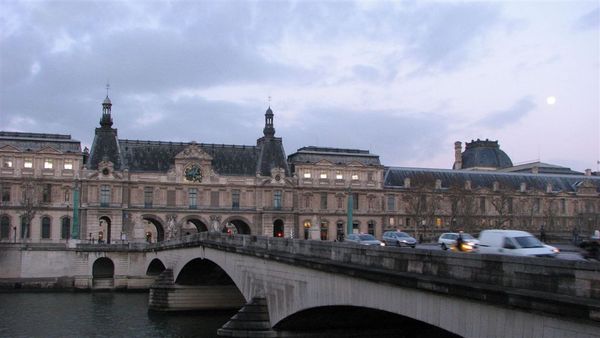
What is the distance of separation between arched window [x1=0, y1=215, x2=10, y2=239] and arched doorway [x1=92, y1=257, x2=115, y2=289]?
15123 mm

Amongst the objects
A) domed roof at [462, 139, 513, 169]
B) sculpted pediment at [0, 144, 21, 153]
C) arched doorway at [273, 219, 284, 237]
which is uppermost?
domed roof at [462, 139, 513, 169]

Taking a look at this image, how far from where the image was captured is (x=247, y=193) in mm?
117938

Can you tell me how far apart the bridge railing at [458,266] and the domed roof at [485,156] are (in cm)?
12139

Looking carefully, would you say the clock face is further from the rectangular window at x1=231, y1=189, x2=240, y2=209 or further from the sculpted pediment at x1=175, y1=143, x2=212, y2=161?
the rectangular window at x1=231, y1=189, x2=240, y2=209

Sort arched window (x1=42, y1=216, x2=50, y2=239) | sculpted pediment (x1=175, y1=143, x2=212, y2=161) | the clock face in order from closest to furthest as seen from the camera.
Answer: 1. arched window (x1=42, y1=216, x2=50, y2=239)
2. sculpted pediment (x1=175, y1=143, x2=212, y2=161)
3. the clock face

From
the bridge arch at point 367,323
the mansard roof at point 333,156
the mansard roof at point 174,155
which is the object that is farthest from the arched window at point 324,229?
the bridge arch at point 367,323

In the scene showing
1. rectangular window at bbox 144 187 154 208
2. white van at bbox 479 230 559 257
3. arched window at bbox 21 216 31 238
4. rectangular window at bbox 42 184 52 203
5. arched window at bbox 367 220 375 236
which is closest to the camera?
white van at bbox 479 230 559 257

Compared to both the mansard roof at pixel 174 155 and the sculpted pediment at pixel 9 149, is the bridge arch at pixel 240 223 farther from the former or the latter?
the sculpted pediment at pixel 9 149

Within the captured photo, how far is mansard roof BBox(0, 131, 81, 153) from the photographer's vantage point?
107562 mm

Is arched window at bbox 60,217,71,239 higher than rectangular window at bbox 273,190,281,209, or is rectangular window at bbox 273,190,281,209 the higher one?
rectangular window at bbox 273,190,281,209

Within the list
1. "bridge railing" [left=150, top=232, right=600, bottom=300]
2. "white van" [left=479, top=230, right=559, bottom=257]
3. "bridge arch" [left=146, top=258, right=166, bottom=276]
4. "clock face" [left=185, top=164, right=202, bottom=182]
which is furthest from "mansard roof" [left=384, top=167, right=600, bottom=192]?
"white van" [left=479, top=230, right=559, bottom=257]

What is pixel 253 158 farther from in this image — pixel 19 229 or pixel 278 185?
pixel 19 229

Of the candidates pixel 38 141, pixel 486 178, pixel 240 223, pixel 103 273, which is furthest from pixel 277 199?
pixel 486 178

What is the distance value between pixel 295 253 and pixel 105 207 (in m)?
76.8
